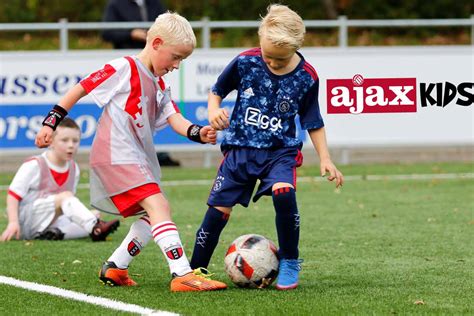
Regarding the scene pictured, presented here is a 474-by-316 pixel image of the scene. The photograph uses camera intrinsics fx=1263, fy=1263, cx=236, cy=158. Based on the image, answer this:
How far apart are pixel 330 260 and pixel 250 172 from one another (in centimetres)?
153

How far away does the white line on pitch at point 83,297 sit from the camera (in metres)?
6.20

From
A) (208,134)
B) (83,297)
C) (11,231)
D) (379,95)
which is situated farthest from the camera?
(11,231)

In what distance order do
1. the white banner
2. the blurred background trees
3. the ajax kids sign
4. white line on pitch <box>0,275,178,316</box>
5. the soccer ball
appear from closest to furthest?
white line on pitch <box>0,275,178,316</box> < the soccer ball < the ajax kids sign < the white banner < the blurred background trees

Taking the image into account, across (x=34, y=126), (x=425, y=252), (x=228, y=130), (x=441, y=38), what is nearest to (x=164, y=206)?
(x=228, y=130)

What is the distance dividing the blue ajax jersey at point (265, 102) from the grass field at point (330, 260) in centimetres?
84

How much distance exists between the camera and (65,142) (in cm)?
960

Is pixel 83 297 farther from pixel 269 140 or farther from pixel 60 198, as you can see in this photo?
pixel 60 198

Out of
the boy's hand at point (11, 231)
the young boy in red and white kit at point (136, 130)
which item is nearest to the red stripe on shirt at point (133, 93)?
the young boy in red and white kit at point (136, 130)

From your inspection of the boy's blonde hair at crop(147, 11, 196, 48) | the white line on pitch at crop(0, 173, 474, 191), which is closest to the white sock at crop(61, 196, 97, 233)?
the boy's blonde hair at crop(147, 11, 196, 48)

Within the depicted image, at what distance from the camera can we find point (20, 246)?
9.21 m

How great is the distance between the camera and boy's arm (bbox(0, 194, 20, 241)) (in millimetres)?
9461

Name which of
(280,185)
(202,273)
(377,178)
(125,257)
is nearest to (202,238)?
(202,273)

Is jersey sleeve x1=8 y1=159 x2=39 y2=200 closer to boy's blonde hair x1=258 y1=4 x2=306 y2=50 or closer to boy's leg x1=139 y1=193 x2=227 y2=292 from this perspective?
boy's leg x1=139 y1=193 x2=227 y2=292

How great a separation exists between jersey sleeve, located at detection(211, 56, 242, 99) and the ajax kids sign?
79cm
